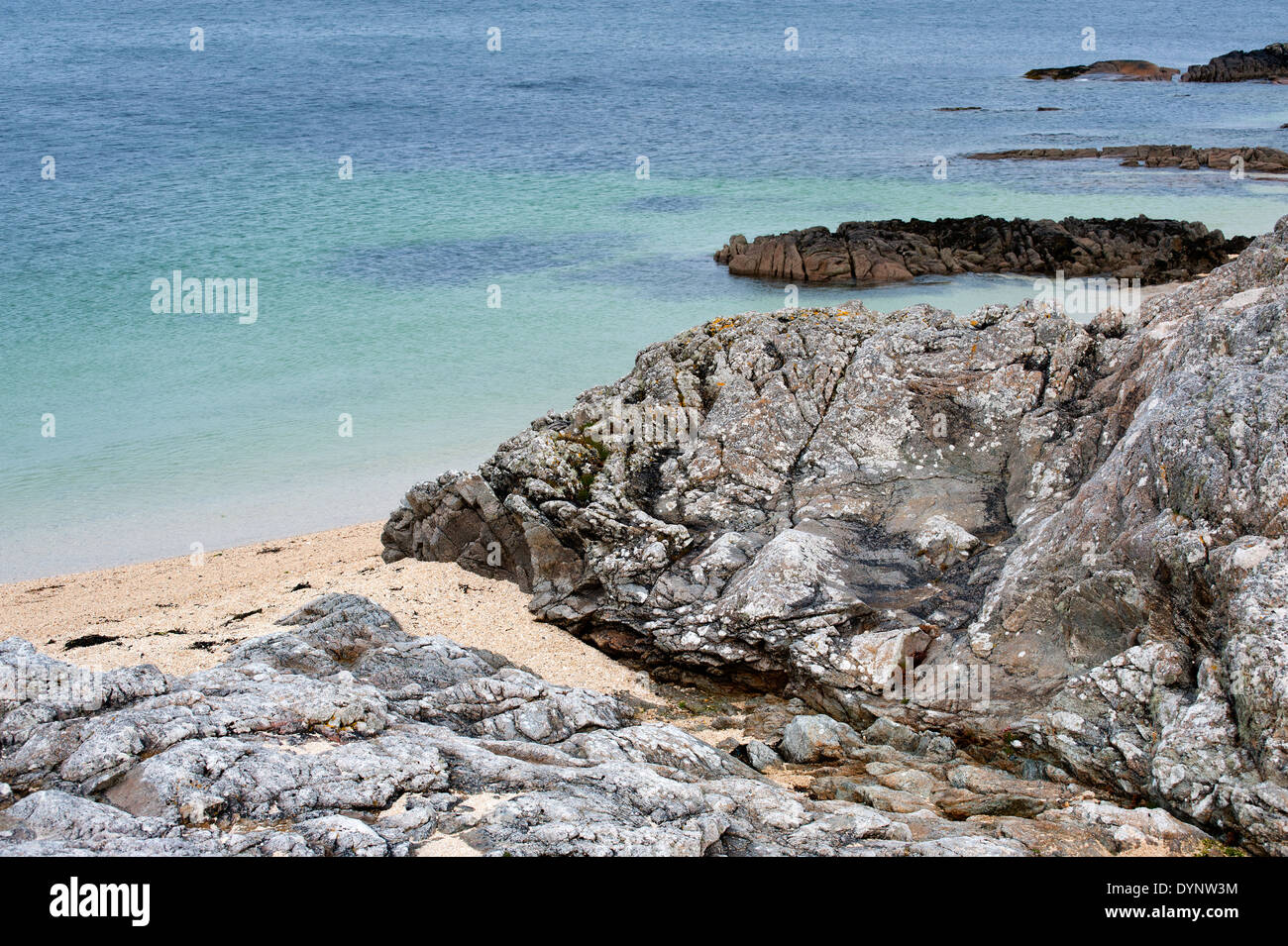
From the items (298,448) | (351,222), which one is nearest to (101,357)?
(298,448)

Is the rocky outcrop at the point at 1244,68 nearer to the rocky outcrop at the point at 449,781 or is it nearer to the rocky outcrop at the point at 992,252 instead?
the rocky outcrop at the point at 992,252

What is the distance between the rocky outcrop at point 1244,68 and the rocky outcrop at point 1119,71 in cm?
192

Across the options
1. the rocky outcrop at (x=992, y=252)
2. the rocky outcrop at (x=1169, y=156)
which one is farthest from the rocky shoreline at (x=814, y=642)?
the rocky outcrop at (x=1169, y=156)

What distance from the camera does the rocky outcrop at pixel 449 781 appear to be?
6.12 metres

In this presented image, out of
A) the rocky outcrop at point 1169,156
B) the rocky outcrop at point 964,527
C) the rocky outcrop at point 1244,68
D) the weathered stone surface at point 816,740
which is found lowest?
the weathered stone surface at point 816,740

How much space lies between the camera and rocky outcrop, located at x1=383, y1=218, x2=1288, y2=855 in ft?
25.3

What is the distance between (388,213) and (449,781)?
32073mm

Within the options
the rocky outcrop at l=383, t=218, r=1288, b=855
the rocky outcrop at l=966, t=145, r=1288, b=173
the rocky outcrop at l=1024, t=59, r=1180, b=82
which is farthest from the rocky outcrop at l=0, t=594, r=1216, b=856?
the rocky outcrop at l=1024, t=59, r=1180, b=82

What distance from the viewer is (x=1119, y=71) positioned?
73875 millimetres

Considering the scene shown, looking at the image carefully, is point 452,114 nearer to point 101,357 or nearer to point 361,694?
point 101,357

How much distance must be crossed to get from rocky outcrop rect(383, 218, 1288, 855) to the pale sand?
0.41m

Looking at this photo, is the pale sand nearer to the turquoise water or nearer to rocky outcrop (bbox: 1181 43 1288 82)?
the turquoise water

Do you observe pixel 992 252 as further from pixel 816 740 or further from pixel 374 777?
pixel 374 777

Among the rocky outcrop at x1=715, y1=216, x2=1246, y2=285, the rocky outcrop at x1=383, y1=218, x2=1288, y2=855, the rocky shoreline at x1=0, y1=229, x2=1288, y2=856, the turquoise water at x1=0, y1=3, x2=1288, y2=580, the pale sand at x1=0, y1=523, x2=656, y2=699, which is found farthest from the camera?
the rocky outcrop at x1=715, y1=216, x2=1246, y2=285
